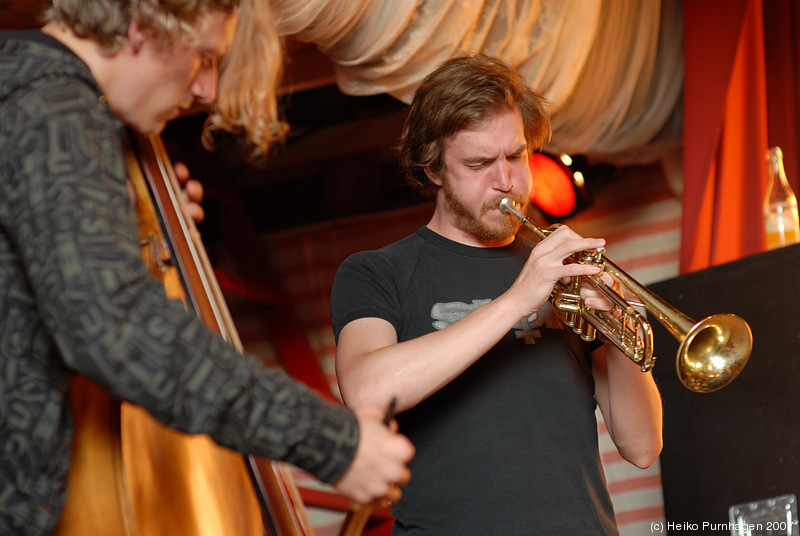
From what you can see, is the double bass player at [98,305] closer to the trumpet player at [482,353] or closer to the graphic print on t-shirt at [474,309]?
the trumpet player at [482,353]

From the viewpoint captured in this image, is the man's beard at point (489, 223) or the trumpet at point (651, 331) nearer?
the trumpet at point (651, 331)

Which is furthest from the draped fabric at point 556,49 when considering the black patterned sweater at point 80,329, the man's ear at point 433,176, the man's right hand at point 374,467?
the man's right hand at point 374,467

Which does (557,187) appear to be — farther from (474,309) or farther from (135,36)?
(135,36)

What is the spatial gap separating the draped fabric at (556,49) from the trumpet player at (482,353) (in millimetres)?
206

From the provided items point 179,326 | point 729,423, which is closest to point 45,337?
point 179,326

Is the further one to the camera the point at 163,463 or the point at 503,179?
the point at 503,179

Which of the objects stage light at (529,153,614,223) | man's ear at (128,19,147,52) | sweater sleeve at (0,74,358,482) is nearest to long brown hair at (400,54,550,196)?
stage light at (529,153,614,223)

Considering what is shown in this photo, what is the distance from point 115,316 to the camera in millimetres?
938

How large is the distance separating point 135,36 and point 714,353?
133 centimetres

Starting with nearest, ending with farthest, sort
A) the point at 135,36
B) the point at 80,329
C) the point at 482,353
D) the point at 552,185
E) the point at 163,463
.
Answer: the point at 80,329 → the point at 135,36 → the point at 163,463 → the point at 482,353 → the point at 552,185

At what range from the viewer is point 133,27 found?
1.08 m

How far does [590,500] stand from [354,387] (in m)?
0.52

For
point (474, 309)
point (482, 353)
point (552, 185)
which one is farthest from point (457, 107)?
point (552, 185)

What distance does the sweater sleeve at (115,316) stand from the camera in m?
0.94
